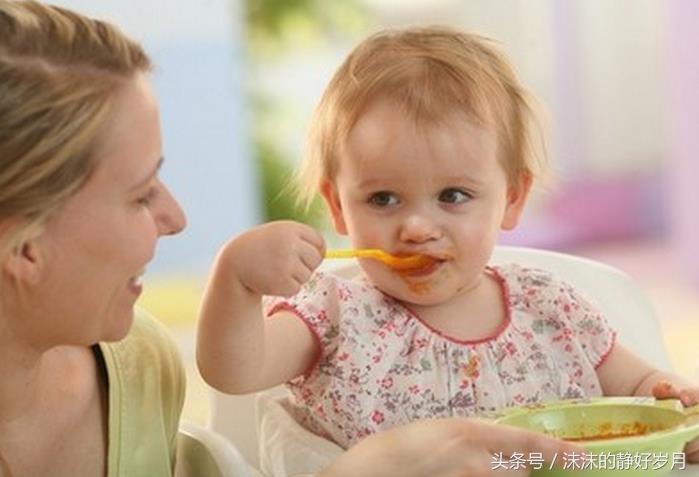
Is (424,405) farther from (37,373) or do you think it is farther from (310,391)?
(37,373)

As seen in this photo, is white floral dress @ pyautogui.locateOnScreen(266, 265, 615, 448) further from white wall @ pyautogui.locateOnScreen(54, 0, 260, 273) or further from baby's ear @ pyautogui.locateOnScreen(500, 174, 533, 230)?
white wall @ pyautogui.locateOnScreen(54, 0, 260, 273)

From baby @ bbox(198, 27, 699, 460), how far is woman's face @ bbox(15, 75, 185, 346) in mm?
136

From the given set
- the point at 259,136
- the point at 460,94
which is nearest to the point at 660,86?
the point at 259,136

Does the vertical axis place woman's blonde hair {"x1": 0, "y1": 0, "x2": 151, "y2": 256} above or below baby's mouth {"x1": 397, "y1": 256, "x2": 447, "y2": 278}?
above

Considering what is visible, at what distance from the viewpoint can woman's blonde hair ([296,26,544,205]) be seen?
4.33ft

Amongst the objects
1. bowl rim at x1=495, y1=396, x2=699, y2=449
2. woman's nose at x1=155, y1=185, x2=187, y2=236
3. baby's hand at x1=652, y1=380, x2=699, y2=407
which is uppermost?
woman's nose at x1=155, y1=185, x2=187, y2=236

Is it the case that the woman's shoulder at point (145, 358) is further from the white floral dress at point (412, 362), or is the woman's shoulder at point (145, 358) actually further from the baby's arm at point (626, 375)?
the baby's arm at point (626, 375)

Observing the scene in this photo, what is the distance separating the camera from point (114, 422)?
124 cm

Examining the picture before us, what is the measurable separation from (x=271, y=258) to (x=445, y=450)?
214 mm

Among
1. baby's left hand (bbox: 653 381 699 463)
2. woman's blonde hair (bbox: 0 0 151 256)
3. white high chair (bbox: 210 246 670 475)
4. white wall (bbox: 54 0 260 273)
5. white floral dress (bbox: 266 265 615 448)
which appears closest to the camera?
woman's blonde hair (bbox: 0 0 151 256)

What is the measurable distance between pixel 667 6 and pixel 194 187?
1529 mm

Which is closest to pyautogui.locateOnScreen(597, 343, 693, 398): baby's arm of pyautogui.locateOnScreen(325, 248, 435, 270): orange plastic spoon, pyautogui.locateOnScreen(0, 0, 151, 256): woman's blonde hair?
pyautogui.locateOnScreen(325, 248, 435, 270): orange plastic spoon

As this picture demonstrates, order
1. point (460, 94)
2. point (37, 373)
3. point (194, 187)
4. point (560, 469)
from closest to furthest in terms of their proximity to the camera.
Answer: point (560, 469), point (37, 373), point (460, 94), point (194, 187)

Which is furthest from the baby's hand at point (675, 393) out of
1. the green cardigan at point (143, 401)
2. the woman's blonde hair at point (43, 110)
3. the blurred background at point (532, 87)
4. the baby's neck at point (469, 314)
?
the blurred background at point (532, 87)
